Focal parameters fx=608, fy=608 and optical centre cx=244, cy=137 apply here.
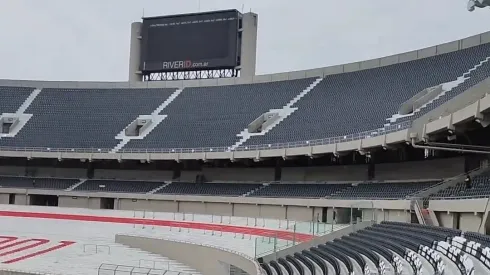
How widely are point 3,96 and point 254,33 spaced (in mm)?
18703

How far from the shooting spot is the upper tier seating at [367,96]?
97.5ft

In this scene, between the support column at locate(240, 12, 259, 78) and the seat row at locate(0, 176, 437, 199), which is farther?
the support column at locate(240, 12, 259, 78)

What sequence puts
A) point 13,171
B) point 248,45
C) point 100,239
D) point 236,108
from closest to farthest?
point 100,239
point 236,108
point 13,171
point 248,45

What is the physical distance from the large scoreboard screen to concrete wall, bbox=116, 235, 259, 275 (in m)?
19.9

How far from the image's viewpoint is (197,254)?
66.1 feet

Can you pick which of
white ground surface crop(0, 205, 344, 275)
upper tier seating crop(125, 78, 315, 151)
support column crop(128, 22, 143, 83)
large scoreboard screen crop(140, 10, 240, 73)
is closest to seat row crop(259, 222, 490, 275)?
white ground surface crop(0, 205, 344, 275)

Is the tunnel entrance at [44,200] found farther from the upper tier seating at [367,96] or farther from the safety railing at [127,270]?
the safety railing at [127,270]

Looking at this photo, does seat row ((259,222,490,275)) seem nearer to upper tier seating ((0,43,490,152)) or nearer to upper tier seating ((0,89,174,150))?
upper tier seating ((0,43,490,152))

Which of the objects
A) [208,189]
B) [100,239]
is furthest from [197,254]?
[208,189]

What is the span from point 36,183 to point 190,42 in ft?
45.7

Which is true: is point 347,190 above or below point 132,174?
below

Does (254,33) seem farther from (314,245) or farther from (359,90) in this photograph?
(314,245)

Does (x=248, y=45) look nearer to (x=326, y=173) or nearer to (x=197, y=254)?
(x=326, y=173)

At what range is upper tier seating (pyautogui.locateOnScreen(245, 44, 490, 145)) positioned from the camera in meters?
29.7
